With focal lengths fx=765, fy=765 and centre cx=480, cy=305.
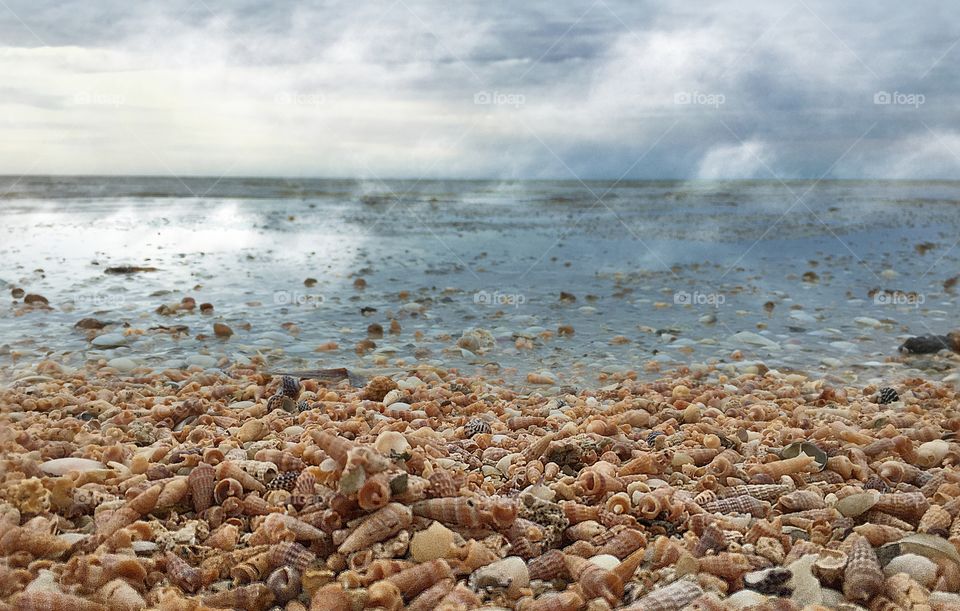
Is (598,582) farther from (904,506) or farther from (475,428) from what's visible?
(475,428)

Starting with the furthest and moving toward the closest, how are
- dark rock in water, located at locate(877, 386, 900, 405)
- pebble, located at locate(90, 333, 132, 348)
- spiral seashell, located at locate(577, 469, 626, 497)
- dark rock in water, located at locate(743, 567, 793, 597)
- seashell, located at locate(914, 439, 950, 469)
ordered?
pebble, located at locate(90, 333, 132, 348) < dark rock in water, located at locate(877, 386, 900, 405) < seashell, located at locate(914, 439, 950, 469) < spiral seashell, located at locate(577, 469, 626, 497) < dark rock in water, located at locate(743, 567, 793, 597)

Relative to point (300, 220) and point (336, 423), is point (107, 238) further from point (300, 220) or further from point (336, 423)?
point (336, 423)

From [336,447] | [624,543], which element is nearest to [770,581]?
[624,543]

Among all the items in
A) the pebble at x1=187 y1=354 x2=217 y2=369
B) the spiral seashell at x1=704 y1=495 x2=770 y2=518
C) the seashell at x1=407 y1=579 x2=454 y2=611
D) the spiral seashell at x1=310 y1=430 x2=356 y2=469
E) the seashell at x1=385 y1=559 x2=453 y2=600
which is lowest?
the pebble at x1=187 y1=354 x2=217 y2=369

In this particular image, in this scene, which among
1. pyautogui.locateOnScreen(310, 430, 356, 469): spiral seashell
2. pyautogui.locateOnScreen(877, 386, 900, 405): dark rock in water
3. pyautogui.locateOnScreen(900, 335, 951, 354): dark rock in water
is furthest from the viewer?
pyautogui.locateOnScreen(900, 335, 951, 354): dark rock in water

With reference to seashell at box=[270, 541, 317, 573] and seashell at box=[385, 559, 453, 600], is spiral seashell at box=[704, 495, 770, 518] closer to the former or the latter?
seashell at box=[385, 559, 453, 600]

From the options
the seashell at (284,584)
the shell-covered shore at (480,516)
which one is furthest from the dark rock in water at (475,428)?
the seashell at (284,584)

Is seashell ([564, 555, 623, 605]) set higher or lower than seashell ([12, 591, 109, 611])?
higher

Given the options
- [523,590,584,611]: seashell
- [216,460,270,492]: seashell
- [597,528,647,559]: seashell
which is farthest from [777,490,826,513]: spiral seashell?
[216,460,270,492]: seashell
